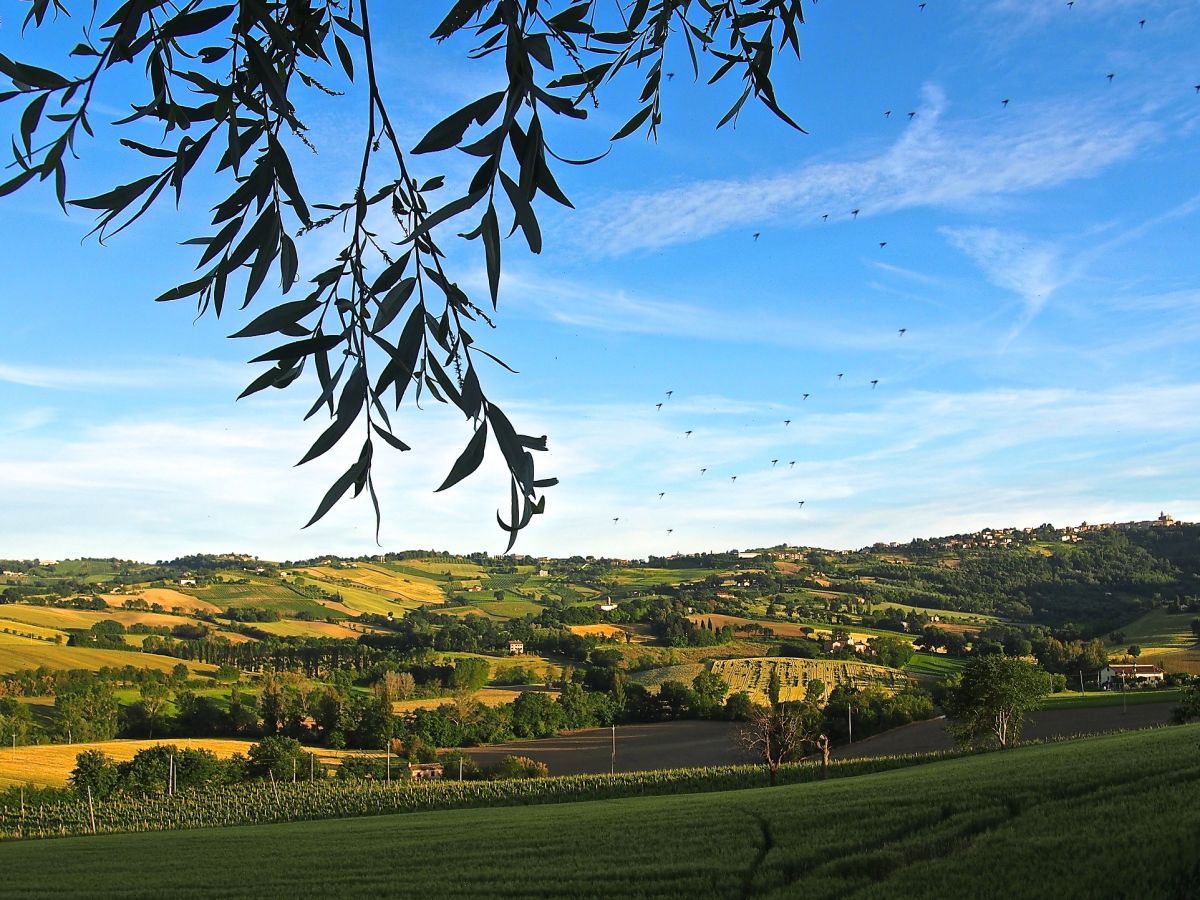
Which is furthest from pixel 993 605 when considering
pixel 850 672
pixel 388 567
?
pixel 388 567

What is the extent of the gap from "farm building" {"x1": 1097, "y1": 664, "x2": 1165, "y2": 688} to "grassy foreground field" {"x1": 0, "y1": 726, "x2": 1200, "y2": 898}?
4909cm

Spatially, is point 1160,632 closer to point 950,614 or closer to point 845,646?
point 950,614

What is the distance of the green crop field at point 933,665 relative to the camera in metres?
79.1

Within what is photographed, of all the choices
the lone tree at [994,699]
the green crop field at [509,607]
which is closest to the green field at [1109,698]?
the lone tree at [994,699]

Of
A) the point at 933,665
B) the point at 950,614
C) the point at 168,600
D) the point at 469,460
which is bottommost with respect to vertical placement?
the point at 933,665

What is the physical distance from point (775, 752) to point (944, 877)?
44423 millimetres

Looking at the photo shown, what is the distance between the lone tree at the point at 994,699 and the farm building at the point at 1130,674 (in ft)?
78.3

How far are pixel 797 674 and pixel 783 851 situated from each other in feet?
224

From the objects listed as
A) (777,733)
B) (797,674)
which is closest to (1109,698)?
(777,733)

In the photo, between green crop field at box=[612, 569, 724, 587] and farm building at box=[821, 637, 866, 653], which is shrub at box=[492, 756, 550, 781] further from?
green crop field at box=[612, 569, 724, 587]

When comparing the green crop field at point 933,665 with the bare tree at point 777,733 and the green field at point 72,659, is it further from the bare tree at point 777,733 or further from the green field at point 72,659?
the green field at point 72,659

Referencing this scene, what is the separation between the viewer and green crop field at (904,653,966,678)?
79.1m

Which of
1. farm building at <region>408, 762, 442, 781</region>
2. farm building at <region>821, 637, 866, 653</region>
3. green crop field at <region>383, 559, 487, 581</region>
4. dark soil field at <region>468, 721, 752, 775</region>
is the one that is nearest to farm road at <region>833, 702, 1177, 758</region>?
dark soil field at <region>468, 721, 752, 775</region>

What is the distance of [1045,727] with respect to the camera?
51875 millimetres
